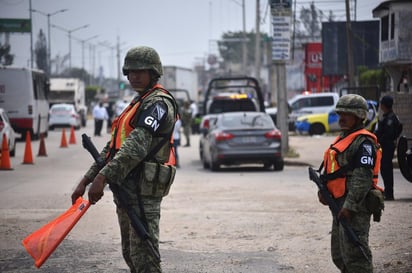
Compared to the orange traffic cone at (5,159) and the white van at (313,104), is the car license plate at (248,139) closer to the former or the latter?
the orange traffic cone at (5,159)

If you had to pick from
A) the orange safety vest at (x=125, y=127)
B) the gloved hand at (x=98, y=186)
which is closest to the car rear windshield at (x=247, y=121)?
the orange safety vest at (x=125, y=127)

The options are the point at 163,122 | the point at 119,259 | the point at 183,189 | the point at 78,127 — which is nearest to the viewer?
the point at 163,122

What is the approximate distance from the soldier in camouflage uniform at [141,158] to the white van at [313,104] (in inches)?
1314

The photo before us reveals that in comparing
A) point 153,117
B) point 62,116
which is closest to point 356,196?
point 153,117

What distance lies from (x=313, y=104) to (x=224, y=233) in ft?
99.8

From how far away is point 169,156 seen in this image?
6051mm

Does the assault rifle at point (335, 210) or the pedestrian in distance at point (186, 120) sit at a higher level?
the assault rifle at point (335, 210)

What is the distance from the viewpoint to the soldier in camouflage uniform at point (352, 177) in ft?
20.2

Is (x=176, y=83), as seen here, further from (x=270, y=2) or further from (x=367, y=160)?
(x=367, y=160)

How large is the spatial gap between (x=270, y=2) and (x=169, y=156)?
18.9m

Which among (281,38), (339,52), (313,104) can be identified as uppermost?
(339,52)

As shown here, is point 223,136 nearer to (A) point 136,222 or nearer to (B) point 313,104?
(A) point 136,222

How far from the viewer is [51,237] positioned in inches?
236

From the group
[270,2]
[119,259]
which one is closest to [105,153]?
[119,259]
